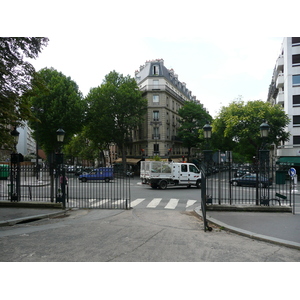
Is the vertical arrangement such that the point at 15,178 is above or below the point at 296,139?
below

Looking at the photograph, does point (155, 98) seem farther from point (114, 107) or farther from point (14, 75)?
point (14, 75)

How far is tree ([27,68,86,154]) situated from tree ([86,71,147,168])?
12.9ft

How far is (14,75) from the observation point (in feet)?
34.1

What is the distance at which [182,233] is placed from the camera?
25.3ft

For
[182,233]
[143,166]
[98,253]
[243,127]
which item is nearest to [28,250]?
[98,253]

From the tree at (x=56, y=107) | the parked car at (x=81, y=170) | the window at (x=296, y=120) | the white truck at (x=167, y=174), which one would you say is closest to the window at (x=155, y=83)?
the tree at (x=56, y=107)

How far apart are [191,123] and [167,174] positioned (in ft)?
95.3

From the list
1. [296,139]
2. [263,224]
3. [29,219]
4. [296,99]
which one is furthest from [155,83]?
[263,224]

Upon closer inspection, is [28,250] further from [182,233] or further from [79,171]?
[79,171]

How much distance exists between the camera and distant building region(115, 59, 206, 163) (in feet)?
160

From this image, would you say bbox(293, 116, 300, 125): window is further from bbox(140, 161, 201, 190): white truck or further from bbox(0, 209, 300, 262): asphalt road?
bbox(0, 209, 300, 262): asphalt road

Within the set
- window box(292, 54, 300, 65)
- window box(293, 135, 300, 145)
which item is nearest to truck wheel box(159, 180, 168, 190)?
window box(293, 135, 300, 145)

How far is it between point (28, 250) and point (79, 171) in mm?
7903

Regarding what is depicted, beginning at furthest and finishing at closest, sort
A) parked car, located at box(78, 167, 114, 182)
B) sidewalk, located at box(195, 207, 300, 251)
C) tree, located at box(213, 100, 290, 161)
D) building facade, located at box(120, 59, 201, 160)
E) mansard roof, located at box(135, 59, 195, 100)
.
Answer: mansard roof, located at box(135, 59, 195, 100)
building facade, located at box(120, 59, 201, 160)
tree, located at box(213, 100, 290, 161)
parked car, located at box(78, 167, 114, 182)
sidewalk, located at box(195, 207, 300, 251)
